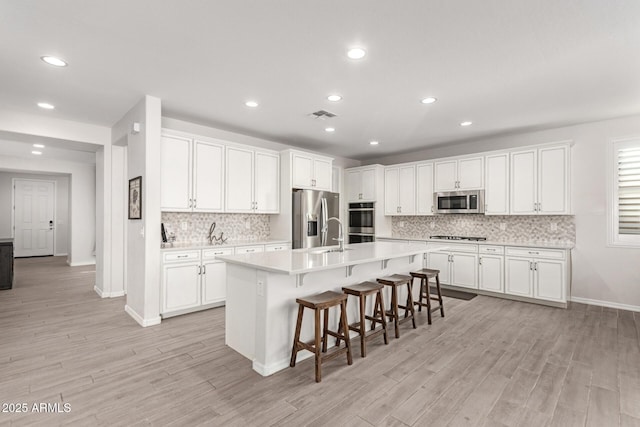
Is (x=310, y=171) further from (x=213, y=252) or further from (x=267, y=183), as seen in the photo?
(x=213, y=252)

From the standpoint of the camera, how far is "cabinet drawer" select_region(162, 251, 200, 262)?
3.89 meters

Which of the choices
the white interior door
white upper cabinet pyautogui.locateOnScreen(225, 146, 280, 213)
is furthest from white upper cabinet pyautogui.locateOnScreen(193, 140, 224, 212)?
the white interior door

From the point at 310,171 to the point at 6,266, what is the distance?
553cm

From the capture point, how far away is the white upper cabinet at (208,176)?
4398 millimetres

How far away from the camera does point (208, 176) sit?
4.53 m

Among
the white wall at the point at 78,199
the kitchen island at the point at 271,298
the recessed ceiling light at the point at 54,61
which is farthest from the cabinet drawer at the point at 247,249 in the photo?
the white wall at the point at 78,199

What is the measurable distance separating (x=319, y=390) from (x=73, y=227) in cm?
863

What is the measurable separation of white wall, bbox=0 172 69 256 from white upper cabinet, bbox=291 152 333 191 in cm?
837

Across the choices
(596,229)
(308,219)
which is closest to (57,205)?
(308,219)

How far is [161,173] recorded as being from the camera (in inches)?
159

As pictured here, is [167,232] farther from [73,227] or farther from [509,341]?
[73,227]

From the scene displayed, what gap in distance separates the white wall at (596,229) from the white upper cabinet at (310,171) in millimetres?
3735

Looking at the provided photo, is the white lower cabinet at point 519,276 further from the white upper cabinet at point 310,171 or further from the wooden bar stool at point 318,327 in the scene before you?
the wooden bar stool at point 318,327

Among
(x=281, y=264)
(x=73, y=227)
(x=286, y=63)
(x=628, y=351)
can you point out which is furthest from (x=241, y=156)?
(x=73, y=227)
